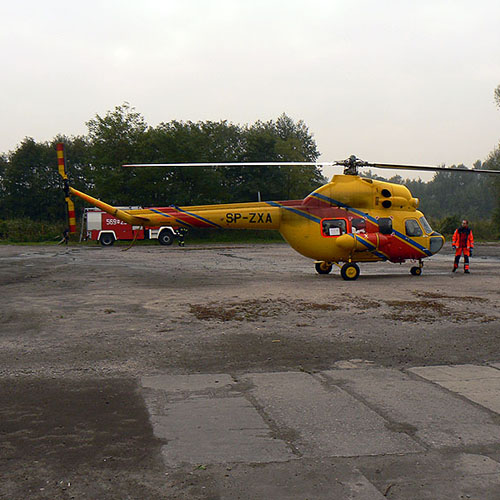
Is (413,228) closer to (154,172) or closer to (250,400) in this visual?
(250,400)

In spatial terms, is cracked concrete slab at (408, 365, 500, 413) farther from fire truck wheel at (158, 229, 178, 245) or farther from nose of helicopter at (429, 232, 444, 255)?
fire truck wheel at (158, 229, 178, 245)

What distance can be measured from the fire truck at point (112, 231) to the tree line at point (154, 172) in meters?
5.42

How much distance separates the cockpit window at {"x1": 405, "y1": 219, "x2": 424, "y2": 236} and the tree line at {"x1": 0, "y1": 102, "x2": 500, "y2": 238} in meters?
21.7

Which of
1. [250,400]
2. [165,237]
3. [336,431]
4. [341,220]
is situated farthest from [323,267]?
[165,237]

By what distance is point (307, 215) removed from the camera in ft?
54.0

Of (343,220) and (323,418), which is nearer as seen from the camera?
(323,418)

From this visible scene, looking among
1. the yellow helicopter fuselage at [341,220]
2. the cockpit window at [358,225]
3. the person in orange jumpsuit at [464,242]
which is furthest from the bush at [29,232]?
the person in orange jumpsuit at [464,242]

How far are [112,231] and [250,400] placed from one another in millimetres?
36114

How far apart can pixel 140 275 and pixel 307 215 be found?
5.70 metres

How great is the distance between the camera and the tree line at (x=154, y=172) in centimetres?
4572

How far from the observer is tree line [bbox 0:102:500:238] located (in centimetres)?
4572

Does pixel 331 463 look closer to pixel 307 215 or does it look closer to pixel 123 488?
pixel 123 488

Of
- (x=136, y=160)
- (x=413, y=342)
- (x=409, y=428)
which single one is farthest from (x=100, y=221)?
(x=409, y=428)

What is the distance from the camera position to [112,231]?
1559 inches
